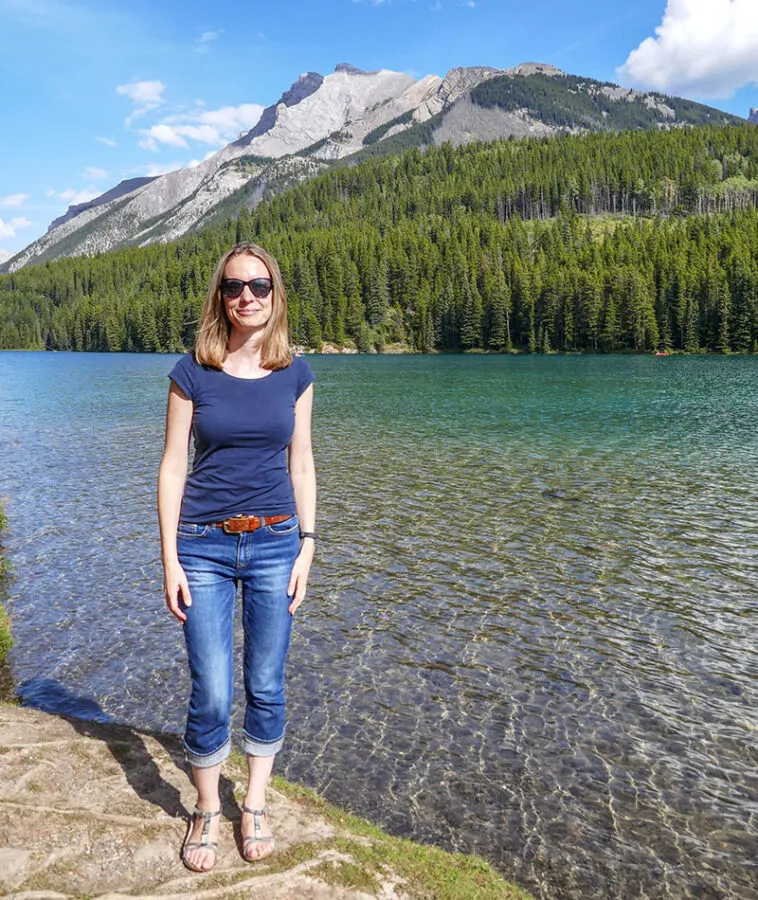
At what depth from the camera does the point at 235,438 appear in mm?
5137

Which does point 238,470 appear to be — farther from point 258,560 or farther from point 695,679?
point 695,679

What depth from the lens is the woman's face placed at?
533 centimetres

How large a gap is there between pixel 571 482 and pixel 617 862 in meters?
19.5

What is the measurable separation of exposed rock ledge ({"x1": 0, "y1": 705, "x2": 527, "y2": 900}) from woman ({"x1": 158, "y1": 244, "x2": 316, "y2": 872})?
0.30 metres

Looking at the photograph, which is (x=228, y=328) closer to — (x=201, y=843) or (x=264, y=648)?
(x=264, y=648)

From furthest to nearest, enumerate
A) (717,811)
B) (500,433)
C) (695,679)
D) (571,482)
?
(500,433) → (571,482) → (695,679) → (717,811)

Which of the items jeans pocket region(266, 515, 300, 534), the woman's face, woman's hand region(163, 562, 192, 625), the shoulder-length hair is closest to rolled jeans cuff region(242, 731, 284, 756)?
woman's hand region(163, 562, 192, 625)

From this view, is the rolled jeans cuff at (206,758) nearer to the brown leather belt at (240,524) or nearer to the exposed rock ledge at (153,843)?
the exposed rock ledge at (153,843)

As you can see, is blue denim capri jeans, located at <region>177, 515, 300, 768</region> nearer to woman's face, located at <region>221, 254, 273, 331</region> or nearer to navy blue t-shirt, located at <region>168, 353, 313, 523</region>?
navy blue t-shirt, located at <region>168, 353, 313, 523</region>

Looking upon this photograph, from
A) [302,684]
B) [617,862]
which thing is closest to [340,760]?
[302,684]

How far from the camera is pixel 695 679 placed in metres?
10.8

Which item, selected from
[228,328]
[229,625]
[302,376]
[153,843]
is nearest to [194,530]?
[229,625]

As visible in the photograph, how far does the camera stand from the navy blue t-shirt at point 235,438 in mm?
5082

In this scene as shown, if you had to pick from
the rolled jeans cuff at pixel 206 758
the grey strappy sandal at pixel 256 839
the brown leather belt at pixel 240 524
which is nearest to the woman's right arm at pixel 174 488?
the brown leather belt at pixel 240 524
